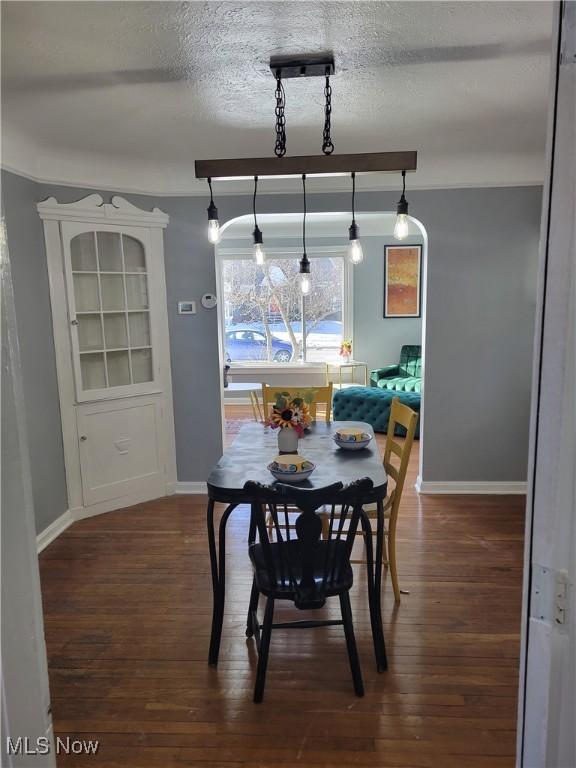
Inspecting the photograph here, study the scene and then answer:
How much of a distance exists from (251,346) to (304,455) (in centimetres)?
539

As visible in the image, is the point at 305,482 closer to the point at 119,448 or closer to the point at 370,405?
the point at 119,448

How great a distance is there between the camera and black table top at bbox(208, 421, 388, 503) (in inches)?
86.0

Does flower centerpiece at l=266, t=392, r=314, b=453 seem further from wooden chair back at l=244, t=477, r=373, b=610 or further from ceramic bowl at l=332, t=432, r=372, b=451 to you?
wooden chair back at l=244, t=477, r=373, b=610

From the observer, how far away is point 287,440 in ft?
8.95

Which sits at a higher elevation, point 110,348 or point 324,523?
point 110,348

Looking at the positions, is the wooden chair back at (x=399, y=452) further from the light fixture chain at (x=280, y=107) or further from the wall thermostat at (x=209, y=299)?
the wall thermostat at (x=209, y=299)

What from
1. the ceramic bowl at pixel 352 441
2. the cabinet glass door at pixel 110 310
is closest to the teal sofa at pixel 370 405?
the cabinet glass door at pixel 110 310

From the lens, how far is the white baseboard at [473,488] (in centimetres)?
413

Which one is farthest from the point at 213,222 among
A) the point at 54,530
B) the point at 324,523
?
the point at 54,530

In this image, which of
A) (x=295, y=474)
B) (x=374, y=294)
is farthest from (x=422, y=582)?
(x=374, y=294)

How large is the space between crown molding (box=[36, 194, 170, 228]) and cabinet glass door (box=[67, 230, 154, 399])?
117 millimetres

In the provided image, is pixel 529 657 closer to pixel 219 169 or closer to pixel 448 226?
pixel 219 169

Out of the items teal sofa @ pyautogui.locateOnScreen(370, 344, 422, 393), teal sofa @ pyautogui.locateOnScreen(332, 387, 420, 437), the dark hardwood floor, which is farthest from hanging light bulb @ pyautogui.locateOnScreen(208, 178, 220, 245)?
teal sofa @ pyautogui.locateOnScreen(370, 344, 422, 393)

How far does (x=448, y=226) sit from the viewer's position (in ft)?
12.8
